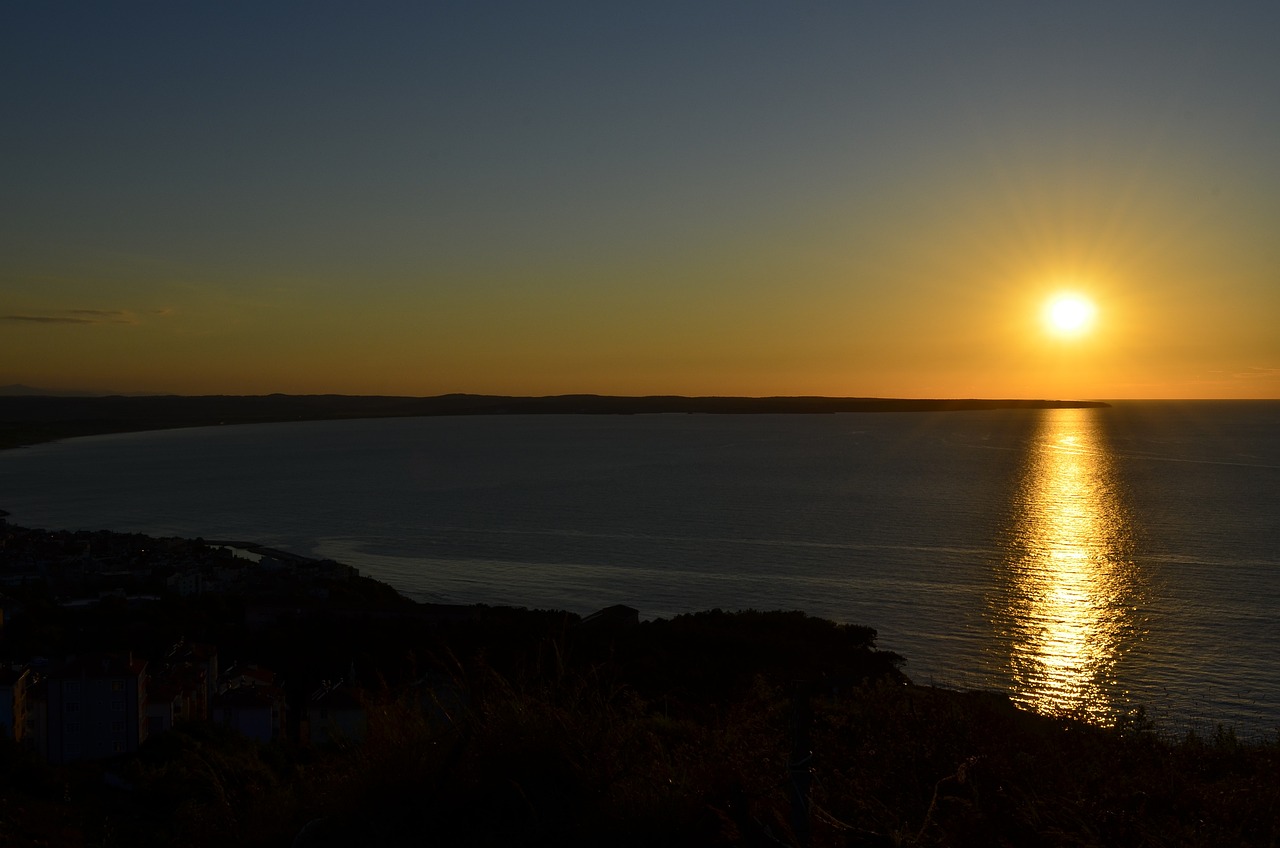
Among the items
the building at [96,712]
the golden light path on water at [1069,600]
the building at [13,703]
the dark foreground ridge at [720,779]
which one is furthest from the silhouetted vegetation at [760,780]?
the building at [13,703]

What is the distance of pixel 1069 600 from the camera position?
31.6m

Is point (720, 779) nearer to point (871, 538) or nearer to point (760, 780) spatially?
point (760, 780)

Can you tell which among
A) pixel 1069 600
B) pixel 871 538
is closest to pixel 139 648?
pixel 1069 600

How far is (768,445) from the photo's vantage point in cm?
12662

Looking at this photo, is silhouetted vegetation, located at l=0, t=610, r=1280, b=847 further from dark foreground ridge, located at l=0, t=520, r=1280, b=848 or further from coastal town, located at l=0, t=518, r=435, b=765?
coastal town, located at l=0, t=518, r=435, b=765

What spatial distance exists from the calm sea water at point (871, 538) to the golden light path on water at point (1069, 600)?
131 mm

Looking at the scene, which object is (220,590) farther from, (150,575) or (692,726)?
(692,726)

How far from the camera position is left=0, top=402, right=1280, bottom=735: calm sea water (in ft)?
80.4

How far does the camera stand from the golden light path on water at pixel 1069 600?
69.3 ft

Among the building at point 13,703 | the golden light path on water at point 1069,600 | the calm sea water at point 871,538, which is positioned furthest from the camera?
the calm sea water at point 871,538

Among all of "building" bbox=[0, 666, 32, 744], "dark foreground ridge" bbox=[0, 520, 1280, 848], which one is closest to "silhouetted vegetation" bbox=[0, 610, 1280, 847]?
"dark foreground ridge" bbox=[0, 520, 1280, 848]

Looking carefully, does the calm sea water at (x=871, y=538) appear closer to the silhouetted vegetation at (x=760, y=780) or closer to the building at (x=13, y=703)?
the silhouetted vegetation at (x=760, y=780)

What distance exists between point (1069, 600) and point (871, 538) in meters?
13.7

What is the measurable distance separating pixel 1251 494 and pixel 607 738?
6853cm
